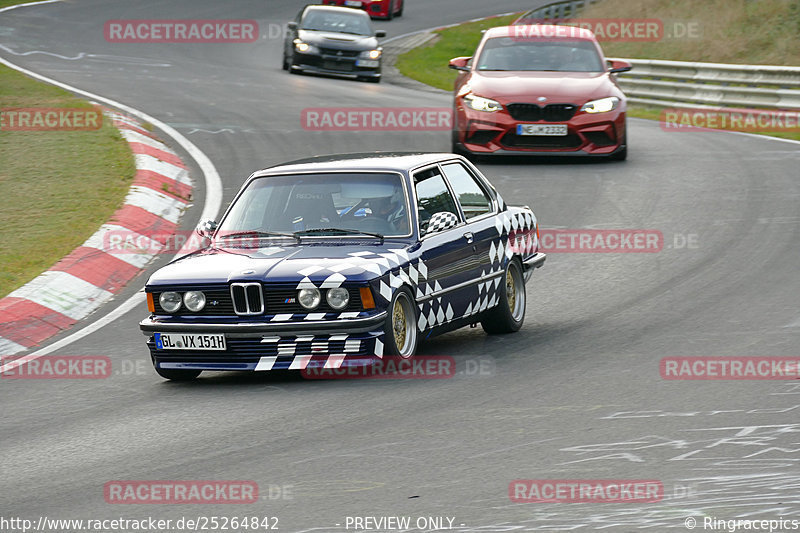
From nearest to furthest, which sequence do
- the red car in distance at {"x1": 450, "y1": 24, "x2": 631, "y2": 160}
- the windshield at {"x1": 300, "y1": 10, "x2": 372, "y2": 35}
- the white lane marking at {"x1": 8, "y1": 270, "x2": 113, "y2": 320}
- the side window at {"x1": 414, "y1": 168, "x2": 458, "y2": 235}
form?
the side window at {"x1": 414, "y1": 168, "x2": 458, "y2": 235}
the white lane marking at {"x1": 8, "y1": 270, "x2": 113, "y2": 320}
the red car in distance at {"x1": 450, "y1": 24, "x2": 631, "y2": 160}
the windshield at {"x1": 300, "y1": 10, "x2": 372, "y2": 35}

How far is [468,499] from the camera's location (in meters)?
5.64

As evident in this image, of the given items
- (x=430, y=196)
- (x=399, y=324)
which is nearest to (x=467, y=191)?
(x=430, y=196)

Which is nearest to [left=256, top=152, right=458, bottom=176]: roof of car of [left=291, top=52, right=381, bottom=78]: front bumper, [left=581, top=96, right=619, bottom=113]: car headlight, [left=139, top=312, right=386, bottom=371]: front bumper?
[left=139, top=312, right=386, bottom=371]: front bumper

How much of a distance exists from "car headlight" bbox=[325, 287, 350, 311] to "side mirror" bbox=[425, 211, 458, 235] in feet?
3.61

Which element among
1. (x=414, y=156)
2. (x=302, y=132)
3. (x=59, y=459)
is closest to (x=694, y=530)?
(x=59, y=459)

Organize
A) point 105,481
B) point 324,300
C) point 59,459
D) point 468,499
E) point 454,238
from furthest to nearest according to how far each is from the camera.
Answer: point 454,238 < point 324,300 < point 59,459 < point 105,481 < point 468,499

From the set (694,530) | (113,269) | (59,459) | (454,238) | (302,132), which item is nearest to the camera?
(694,530)

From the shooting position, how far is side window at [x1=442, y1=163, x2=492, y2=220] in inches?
387

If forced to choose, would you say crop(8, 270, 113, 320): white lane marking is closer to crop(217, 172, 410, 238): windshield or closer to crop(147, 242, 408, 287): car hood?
crop(217, 172, 410, 238): windshield

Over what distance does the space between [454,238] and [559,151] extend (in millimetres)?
8330

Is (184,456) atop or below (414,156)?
below

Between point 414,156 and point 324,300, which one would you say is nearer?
point 324,300

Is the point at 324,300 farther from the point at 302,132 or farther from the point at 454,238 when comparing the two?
the point at 302,132

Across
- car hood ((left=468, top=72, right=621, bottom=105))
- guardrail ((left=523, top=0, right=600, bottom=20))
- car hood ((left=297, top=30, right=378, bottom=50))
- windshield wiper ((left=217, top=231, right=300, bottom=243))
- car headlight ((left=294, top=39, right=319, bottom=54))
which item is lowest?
guardrail ((left=523, top=0, right=600, bottom=20))
